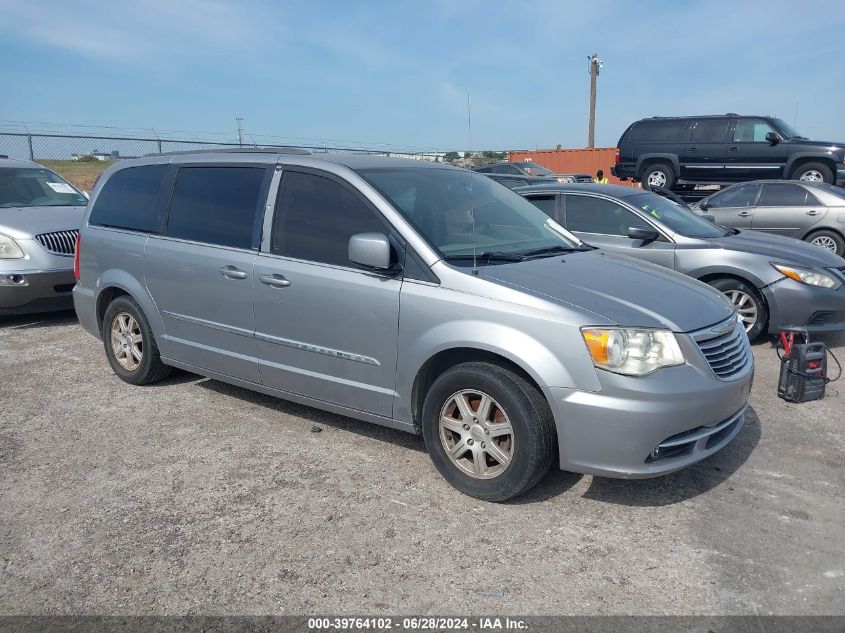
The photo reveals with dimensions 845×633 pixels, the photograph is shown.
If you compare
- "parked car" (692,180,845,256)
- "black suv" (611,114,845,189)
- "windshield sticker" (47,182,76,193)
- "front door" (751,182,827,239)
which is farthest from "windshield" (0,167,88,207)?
"black suv" (611,114,845,189)

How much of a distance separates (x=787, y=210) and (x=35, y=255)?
10.4m

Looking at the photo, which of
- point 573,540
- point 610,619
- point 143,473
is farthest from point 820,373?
point 143,473

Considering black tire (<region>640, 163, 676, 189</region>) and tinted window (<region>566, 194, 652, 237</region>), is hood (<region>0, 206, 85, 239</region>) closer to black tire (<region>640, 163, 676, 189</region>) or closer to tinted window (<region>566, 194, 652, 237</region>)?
tinted window (<region>566, 194, 652, 237</region>)

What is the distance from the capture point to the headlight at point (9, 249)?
25.3 ft

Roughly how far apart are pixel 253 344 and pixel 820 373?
13.3 feet

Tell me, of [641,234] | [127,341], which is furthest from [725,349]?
[127,341]

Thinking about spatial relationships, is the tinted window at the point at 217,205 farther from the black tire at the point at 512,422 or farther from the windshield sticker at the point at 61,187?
the windshield sticker at the point at 61,187

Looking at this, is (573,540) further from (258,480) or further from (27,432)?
(27,432)

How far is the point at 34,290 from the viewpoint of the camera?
25.3 feet

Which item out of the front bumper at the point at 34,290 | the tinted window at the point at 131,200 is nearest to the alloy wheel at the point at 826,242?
the tinted window at the point at 131,200

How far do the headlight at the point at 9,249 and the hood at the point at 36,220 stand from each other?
0.17 feet

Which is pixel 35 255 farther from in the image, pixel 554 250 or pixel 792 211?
pixel 792 211

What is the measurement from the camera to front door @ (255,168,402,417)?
13.4ft

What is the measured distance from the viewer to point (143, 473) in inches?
166
